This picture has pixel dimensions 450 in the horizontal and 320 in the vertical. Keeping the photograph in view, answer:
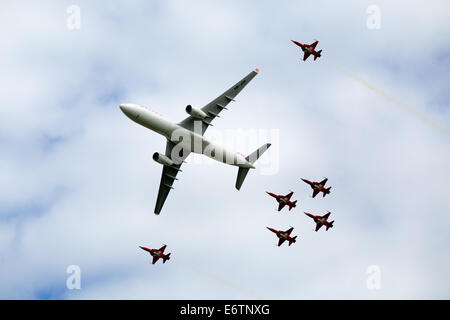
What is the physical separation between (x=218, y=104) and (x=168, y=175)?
15.0 meters

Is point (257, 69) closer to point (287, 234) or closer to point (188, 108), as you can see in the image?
point (188, 108)

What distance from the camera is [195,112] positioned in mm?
111375

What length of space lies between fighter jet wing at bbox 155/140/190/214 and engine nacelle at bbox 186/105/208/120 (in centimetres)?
691

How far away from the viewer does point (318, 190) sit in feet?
382

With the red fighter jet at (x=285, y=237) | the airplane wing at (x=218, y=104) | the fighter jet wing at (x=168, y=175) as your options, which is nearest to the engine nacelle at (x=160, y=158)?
the fighter jet wing at (x=168, y=175)

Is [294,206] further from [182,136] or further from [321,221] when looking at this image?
[182,136]

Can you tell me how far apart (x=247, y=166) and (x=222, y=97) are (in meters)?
11.0

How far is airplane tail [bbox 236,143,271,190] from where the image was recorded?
11631 centimetres

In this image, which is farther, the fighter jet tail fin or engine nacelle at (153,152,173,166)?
the fighter jet tail fin

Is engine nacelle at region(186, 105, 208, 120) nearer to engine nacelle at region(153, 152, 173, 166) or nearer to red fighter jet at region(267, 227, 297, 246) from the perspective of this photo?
engine nacelle at region(153, 152, 173, 166)

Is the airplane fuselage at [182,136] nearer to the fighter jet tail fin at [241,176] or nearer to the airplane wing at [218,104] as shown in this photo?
the fighter jet tail fin at [241,176]

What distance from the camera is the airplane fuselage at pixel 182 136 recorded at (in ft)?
348

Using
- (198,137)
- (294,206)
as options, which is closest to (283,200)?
(294,206)

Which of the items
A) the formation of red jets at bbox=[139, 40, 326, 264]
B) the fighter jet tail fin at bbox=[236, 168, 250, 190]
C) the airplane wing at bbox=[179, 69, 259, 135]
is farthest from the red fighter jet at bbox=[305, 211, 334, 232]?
the airplane wing at bbox=[179, 69, 259, 135]
